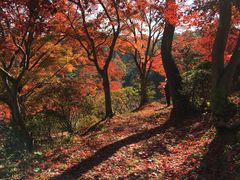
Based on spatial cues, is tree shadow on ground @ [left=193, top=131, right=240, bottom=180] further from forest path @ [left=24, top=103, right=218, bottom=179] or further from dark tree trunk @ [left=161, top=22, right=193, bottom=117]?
dark tree trunk @ [left=161, top=22, right=193, bottom=117]

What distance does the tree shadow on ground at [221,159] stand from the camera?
5.81 metres

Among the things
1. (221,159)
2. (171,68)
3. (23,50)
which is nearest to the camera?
(221,159)

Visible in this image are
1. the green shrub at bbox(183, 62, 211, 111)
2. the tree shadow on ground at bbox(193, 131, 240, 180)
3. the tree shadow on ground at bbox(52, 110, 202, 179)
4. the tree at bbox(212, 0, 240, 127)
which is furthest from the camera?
the green shrub at bbox(183, 62, 211, 111)

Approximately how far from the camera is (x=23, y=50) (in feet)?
39.9

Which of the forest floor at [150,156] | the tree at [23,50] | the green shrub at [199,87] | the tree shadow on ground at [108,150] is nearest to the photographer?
the forest floor at [150,156]

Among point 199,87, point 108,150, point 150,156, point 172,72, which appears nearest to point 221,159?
point 150,156

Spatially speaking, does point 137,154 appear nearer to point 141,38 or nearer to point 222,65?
point 222,65

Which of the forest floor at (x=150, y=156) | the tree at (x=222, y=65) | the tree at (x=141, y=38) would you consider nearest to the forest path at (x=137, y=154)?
the forest floor at (x=150, y=156)

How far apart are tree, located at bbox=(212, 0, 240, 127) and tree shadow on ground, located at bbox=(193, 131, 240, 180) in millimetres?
364

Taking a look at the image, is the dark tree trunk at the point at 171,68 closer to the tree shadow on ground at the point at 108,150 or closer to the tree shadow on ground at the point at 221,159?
the tree shadow on ground at the point at 108,150

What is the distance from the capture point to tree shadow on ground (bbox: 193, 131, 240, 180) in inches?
229

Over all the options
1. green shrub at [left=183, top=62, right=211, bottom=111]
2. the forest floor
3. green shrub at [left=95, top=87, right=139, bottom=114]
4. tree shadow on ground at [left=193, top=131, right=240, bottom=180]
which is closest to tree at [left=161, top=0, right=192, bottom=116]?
green shrub at [left=183, top=62, right=211, bottom=111]

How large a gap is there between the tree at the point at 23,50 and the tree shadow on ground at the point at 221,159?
4878 mm

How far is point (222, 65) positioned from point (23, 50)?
8.01m
